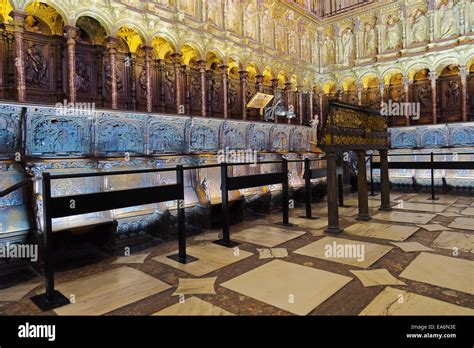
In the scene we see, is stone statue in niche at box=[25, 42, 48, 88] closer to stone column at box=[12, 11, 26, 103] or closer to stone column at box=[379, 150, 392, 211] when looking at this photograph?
stone column at box=[12, 11, 26, 103]

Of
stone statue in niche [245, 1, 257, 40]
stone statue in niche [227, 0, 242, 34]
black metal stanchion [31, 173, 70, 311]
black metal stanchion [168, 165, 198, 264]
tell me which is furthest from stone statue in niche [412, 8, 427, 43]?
black metal stanchion [31, 173, 70, 311]

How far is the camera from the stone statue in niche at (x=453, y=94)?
13.0 m

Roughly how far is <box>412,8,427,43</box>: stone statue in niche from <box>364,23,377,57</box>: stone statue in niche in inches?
61.4

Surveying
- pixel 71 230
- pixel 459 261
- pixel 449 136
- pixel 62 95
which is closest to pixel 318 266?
pixel 459 261

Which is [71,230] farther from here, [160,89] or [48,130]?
[160,89]

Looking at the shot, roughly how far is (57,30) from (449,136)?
513 inches

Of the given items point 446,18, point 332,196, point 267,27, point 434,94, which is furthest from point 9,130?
point 446,18

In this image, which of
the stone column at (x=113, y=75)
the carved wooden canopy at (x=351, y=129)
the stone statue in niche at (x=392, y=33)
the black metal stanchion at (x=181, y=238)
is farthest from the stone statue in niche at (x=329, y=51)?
the black metal stanchion at (x=181, y=238)

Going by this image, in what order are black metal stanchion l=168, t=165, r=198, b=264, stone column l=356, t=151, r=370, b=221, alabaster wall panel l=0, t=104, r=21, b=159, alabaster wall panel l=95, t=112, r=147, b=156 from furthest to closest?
stone column l=356, t=151, r=370, b=221, alabaster wall panel l=95, t=112, r=147, b=156, alabaster wall panel l=0, t=104, r=21, b=159, black metal stanchion l=168, t=165, r=198, b=264

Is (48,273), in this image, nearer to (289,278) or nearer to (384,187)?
(289,278)

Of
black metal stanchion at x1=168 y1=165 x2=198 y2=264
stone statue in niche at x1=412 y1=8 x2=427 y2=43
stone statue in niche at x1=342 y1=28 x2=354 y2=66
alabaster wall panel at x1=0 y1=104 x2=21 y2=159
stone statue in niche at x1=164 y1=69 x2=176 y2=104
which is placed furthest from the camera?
stone statue in niche at x1=342 y1=28 x2=354 y2=66

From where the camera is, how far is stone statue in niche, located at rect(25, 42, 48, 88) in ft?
23.4

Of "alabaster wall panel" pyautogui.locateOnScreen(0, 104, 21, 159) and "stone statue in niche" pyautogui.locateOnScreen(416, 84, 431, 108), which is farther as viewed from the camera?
"stone statue in niche" pyautogui.locateOnScreen(416, 84, 431, 108)

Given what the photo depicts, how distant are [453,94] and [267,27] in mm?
8856
